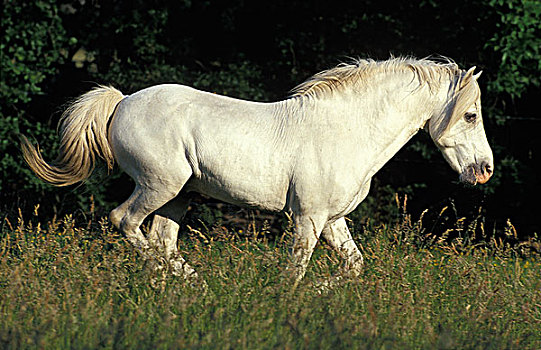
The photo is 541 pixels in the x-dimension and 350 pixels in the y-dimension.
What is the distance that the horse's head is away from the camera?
16.2 feet

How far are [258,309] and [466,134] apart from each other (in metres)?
2.08

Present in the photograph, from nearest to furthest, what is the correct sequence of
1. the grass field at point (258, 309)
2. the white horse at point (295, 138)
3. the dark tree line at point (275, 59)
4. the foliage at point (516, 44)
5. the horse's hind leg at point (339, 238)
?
the grass field at point (258, 309), the white horse at point (295, 138), the horse's hind leg at point (339, 238), the foliage at point (516, 44), the dark tree line at point (275, 59)

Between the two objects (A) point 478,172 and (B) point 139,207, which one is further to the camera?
(B) point 139,207

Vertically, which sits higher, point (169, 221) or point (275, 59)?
point (275, 59)

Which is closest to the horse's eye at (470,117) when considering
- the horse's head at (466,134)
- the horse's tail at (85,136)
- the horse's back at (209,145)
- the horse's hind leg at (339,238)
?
the horse's head at (466,134)

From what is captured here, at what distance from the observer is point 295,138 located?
4.90 metres

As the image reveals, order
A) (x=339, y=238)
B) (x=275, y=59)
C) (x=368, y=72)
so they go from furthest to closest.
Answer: (x=275, y=59)
(x=339, y=238)
(x=368, y=72)

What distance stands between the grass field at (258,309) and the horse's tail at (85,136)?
556 millimetres

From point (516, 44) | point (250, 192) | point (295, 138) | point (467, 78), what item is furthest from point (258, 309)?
point (516, 44)

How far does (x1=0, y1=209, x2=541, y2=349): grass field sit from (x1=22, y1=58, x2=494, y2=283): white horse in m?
0.45

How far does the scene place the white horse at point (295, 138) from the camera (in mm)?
4855

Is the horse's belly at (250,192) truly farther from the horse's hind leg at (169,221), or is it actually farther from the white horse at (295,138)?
the horse's hind leg at (169,221)

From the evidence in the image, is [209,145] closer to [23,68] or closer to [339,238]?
[339,238]

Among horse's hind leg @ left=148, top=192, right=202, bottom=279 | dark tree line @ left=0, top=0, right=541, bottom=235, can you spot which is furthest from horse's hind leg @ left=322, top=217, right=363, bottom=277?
dark tree line @ left=0, top=0, right=541, bottom=235
